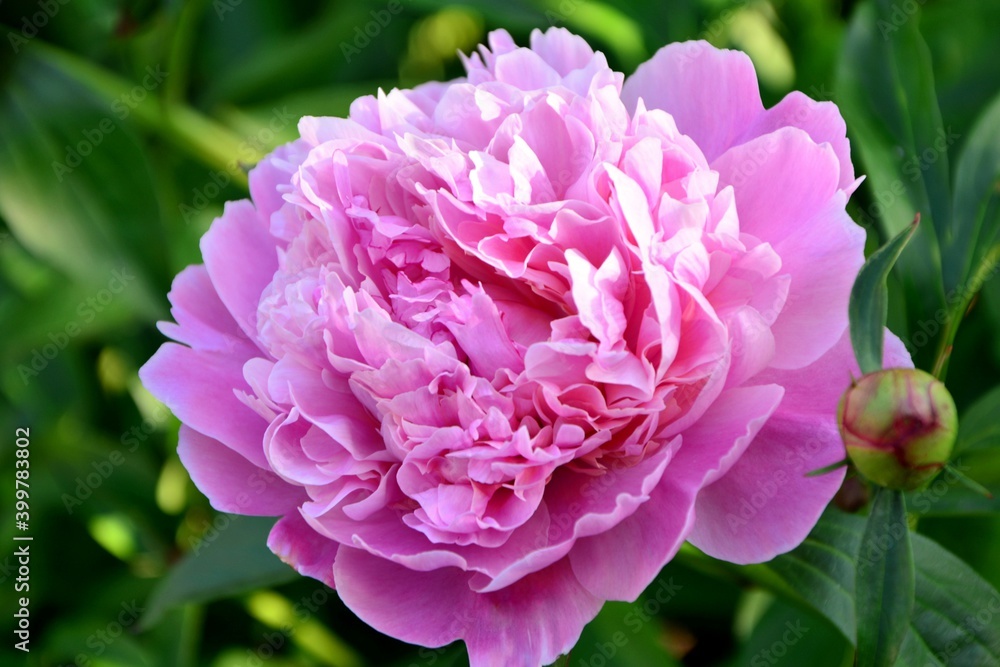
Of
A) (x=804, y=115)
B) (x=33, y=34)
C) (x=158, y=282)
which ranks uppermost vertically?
(x=804, y=115)

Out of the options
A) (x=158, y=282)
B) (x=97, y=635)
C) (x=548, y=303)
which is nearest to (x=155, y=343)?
(x=158, y=282)

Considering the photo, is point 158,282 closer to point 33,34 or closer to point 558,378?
point 33,34

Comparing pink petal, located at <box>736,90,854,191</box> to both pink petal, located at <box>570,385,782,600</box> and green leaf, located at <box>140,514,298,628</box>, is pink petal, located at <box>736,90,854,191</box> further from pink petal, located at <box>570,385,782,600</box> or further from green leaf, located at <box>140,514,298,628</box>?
green leaf, located at <box>140,514,298,628</box>

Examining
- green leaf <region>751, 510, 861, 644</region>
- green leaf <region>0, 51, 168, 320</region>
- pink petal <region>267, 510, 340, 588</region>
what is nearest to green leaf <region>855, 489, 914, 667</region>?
green leaf <region>751, 510, 861, 644</region>

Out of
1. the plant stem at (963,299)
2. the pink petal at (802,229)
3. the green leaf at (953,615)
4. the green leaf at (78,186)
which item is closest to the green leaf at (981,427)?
the plant stem at (963,299)

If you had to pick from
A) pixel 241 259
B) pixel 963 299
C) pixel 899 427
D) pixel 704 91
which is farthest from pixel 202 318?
pixel 963 299
